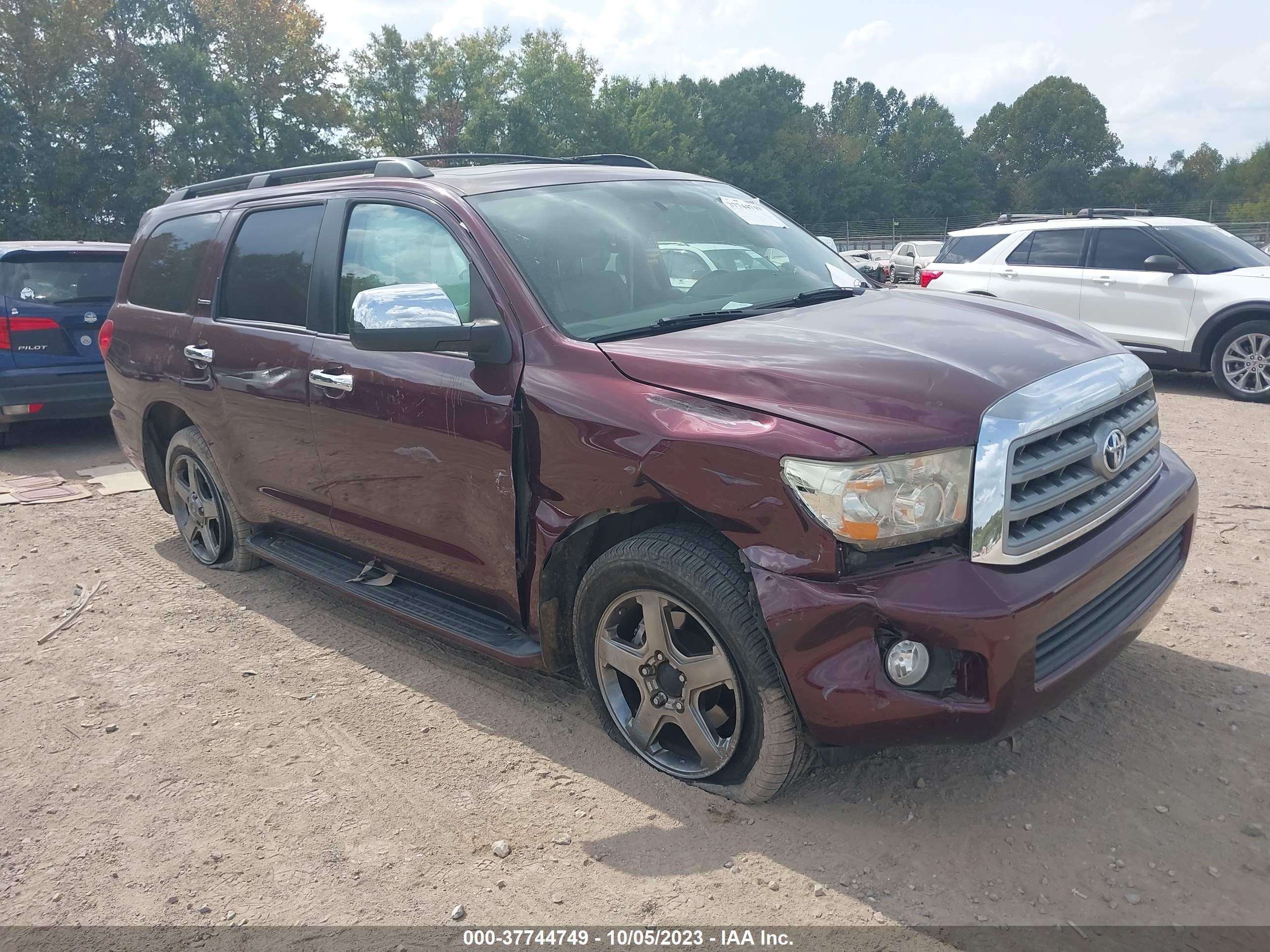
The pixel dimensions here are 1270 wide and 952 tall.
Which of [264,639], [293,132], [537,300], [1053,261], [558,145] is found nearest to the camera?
[537,300]

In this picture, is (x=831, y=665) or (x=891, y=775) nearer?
(x=831, y=665)

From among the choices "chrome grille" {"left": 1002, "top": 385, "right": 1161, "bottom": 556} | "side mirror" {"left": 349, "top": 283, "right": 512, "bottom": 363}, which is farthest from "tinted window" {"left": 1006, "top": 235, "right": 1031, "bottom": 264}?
"side mirror" {"left": 349, "top": 283, "right": 512, "bottom": 363}

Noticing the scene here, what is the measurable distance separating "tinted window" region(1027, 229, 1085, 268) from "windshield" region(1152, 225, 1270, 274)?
0.75 m

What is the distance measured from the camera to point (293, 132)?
46500mm

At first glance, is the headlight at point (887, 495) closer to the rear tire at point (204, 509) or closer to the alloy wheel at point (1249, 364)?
the rear tire at point (204, 509)

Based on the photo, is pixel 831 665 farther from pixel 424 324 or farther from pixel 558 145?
pixel 558 145

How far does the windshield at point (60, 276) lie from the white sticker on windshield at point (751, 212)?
605 centimetres

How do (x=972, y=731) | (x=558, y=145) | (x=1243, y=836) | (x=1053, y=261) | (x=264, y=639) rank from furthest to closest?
(x=558, y=145) < (x=1053, y=261) < (x=264, y=639) < (x=1243, y=836) < (x=972, y=731)

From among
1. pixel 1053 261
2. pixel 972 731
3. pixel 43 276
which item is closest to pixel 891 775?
pixel 972 731

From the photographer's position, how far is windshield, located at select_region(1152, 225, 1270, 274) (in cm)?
941

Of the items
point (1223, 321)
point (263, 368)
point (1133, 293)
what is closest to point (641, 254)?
point (263, 368)

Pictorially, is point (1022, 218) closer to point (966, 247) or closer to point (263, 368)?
point (966, 247)

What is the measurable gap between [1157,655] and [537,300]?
2655mm

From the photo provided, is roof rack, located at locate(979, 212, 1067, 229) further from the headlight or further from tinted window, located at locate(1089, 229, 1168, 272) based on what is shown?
the headlight
